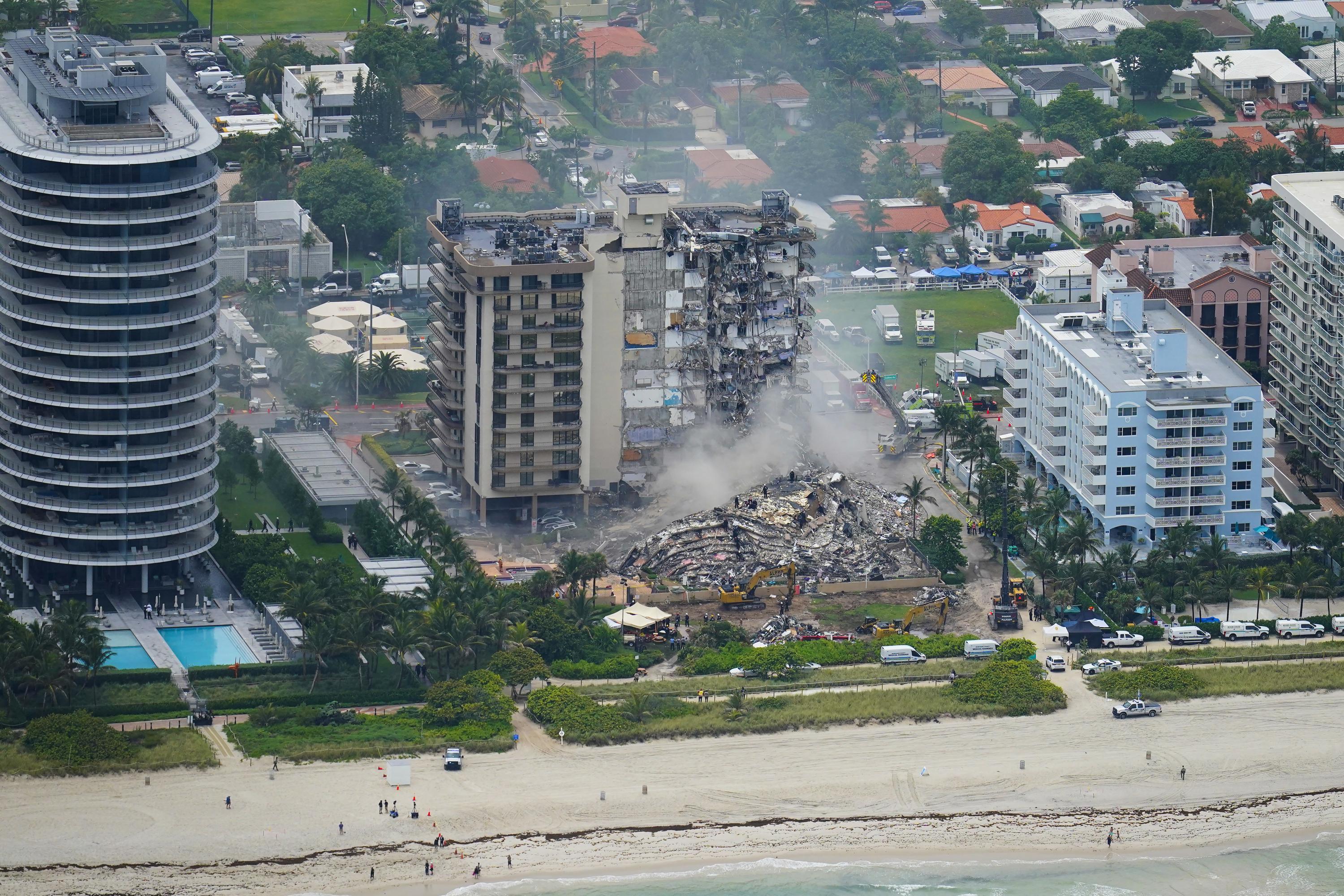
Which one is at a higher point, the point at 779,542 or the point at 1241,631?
the point at 779,542

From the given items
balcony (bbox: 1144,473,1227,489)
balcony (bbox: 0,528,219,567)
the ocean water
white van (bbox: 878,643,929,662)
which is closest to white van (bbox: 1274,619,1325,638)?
balcony (bbox: 1144,473,1227,489)

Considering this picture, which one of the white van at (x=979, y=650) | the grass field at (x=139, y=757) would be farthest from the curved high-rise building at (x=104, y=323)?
the white van at (x=979, y=650)

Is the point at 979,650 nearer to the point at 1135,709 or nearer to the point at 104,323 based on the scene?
the point at 1135,709

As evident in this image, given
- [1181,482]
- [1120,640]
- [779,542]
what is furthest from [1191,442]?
[779,542]

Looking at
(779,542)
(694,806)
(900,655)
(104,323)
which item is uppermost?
(104,323)

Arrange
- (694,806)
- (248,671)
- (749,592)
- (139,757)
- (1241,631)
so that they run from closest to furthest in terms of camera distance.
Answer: (694,806)
(139,757)
(248,671)
(1241,631)
(749,592)

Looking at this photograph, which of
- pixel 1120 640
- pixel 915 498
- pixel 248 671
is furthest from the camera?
pixel 915 498
